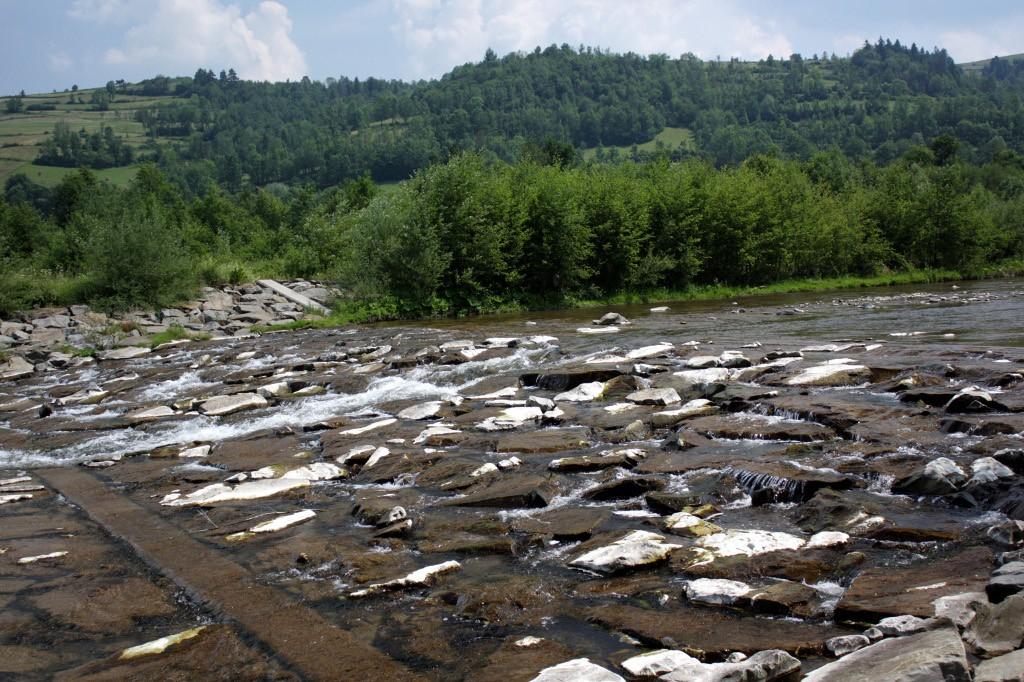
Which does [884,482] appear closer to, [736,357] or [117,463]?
[736,357]

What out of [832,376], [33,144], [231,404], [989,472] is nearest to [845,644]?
[989,472]

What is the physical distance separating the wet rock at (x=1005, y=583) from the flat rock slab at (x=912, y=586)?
0.16 meters

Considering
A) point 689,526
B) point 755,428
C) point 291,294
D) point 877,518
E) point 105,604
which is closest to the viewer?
point 105,604

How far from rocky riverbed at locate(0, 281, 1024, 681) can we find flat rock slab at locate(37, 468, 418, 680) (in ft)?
0.10

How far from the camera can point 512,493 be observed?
8.78m

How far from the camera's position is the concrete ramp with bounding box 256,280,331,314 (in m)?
36.5

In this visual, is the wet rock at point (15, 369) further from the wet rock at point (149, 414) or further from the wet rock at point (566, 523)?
the wet rock at point (566, 523)

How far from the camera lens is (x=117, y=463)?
12.2m

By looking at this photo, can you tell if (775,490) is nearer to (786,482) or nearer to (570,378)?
(786,482)

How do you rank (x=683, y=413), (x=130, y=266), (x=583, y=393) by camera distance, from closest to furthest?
(x=683, y=413), (x=583, y=393), (x=130, y=266)

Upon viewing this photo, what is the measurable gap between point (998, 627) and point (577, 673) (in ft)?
8.57

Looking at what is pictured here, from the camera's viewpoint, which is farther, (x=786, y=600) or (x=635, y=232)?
(x=635, y=232)

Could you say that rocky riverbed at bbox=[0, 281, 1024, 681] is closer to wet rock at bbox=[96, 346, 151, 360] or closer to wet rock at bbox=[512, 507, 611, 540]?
wet rock at bbox=[512, 507, 611, 540]

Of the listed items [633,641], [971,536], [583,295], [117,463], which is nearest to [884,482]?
[971,536]
